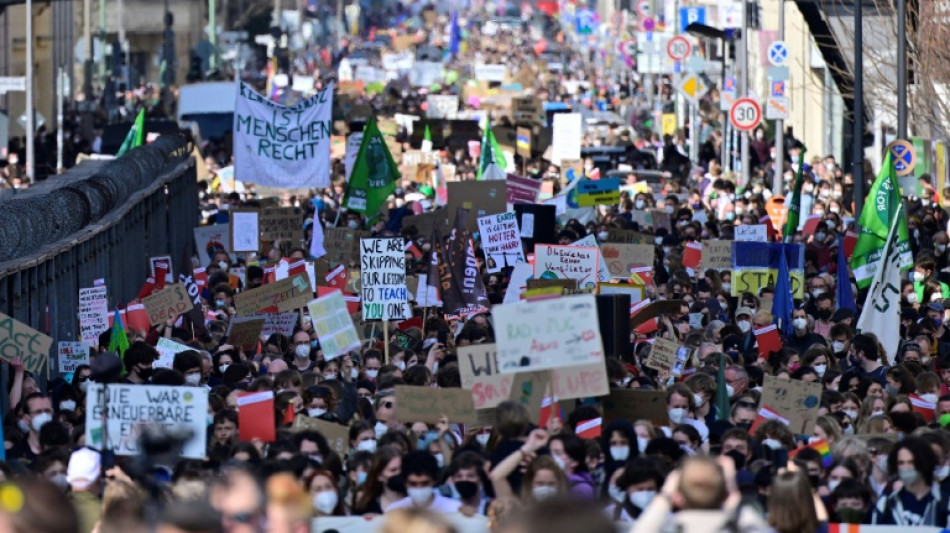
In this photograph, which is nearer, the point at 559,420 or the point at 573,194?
the point at 559,420

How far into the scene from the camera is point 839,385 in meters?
15.3

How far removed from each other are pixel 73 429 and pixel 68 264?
9511 millimetres

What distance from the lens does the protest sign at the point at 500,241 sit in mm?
24172

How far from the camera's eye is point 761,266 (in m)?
22.7

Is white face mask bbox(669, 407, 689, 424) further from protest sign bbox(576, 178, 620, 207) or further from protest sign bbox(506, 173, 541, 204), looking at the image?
protest sign bbox(506, 173, 541, 204)

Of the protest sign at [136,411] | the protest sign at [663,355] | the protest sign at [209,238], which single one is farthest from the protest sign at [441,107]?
the protest sign at [136,411]

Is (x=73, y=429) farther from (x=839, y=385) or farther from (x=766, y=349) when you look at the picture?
(x=766, y=349)

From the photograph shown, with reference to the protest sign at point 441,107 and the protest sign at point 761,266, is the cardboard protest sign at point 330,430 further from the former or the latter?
the protest sign at point 441,107

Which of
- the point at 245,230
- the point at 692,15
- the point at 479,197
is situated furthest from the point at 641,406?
the point at 692,15

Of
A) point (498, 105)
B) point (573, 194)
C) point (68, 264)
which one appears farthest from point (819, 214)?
point (498, 105)

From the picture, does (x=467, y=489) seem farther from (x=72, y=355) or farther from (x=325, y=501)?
(x=72, y=355)

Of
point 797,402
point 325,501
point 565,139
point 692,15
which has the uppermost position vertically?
point 692,15

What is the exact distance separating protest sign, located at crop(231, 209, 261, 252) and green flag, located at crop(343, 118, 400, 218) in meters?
3.63

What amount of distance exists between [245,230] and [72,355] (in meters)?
8.53
